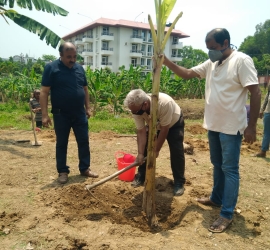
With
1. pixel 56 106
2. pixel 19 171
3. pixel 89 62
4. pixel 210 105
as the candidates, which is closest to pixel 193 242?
pixel 210 105

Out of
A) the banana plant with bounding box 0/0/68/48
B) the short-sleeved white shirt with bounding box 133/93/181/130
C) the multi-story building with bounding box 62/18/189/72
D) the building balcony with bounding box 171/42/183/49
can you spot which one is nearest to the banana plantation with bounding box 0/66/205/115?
the banana plant with bounding box 0/0/68/48

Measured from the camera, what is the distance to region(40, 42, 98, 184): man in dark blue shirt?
3820 millimetres

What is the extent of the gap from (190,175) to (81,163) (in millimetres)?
1704

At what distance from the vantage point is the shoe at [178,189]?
370 cm

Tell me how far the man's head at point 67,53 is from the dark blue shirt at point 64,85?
0.33 feet

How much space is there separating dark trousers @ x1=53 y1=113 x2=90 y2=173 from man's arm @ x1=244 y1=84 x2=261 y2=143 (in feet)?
7.57

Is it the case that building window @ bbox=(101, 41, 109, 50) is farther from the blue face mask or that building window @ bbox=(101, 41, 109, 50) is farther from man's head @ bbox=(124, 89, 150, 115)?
the blue face mask

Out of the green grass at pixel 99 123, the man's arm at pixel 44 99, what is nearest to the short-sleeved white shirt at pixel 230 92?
Answer: the man's arm at pixel 44 99

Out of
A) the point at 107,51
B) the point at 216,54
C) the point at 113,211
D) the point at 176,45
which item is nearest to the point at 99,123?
the point at 113,211

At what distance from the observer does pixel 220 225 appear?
9.36 ft

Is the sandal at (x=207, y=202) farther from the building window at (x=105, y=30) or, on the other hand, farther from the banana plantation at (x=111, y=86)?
the building window at (x=105, y=30)

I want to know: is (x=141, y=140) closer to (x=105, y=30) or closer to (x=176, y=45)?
(x=105, y=30)

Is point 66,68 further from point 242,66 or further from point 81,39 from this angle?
point 81,39

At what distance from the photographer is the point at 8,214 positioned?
10.2 feet
